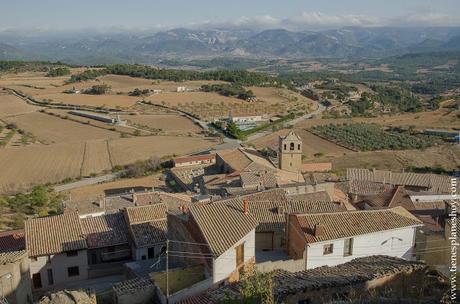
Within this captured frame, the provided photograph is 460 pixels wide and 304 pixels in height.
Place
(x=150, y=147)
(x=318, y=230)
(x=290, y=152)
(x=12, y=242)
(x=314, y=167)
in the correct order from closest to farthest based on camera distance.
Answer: (x=318, y=230) < (x=12, y=242) < (x=290, y=152) < (x=314, y=167) < (x=150, y=147)

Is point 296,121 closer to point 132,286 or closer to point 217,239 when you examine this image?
point 217,239

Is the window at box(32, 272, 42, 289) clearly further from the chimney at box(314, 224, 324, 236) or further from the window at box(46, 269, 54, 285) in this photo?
the chimney at box(314, 224, 324, 236)

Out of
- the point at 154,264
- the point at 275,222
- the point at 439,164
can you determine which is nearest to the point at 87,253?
the point at 154,264

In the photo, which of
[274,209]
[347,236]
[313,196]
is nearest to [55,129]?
[313,196]

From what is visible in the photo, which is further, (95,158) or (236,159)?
(95,158)

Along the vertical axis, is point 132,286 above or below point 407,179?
above

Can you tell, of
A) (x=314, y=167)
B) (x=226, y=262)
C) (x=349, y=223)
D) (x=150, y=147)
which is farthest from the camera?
(x=150, y=147)

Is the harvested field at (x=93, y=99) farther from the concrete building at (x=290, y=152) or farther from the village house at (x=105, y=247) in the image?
the village house at (x=105, y=247)
